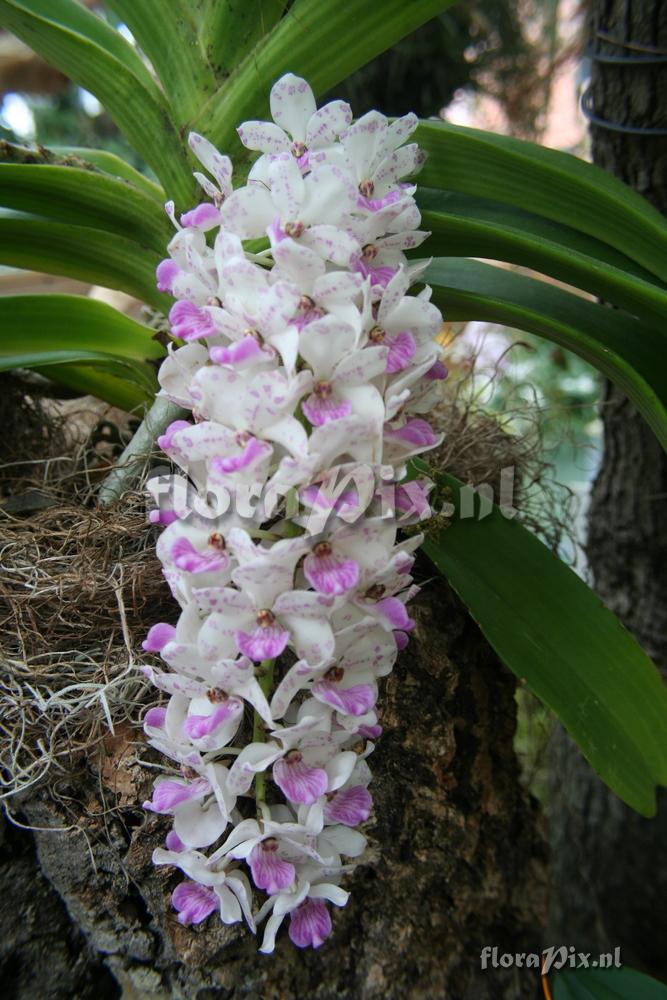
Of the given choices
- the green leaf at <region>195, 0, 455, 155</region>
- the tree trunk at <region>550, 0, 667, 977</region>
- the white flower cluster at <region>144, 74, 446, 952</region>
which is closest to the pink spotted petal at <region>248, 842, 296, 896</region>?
the white flower cluster at <region>144, 74, 446, 952</region>

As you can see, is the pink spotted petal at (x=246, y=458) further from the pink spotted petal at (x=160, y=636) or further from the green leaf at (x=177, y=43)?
the green leaf at (x=177, y=43)

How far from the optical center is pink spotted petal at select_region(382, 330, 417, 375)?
21.6 inches

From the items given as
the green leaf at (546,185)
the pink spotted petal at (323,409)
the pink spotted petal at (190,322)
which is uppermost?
the green leaf at (546,185)

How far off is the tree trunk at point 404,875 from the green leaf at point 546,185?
1.33 feet

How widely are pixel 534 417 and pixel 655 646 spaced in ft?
1.44

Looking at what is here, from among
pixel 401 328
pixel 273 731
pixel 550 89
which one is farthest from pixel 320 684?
pixel 550 89

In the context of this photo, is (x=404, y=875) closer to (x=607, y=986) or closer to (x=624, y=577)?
(x=607, y=986)

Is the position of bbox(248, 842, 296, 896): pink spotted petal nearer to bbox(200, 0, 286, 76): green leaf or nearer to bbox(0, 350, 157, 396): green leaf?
bbox(0, 350, 157, 396): green leaf

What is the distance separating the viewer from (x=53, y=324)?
2.74 feet

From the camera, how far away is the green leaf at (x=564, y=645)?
27.7 inches

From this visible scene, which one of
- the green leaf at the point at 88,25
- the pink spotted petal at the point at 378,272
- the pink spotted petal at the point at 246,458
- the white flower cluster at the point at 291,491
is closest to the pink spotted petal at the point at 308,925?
the white flower cluster at the point at 291,491

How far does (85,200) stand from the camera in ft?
2.56

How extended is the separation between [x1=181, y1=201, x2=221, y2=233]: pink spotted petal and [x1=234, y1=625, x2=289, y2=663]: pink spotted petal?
313mm

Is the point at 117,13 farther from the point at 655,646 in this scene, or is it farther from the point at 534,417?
the point at 655,646
